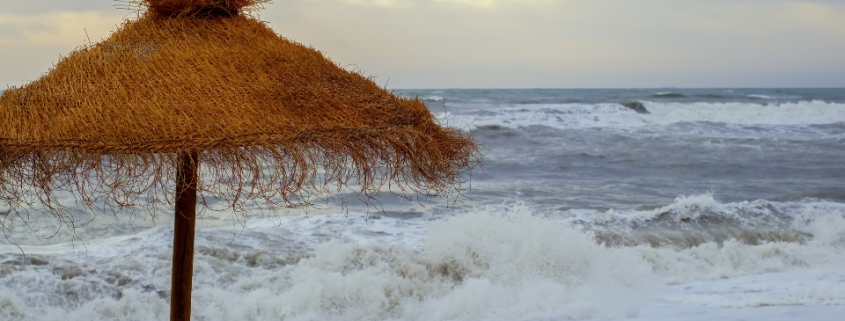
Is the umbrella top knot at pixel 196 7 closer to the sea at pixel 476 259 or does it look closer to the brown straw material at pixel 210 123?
the brown straw material at pixel 210 123

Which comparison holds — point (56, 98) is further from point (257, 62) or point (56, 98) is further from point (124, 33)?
point (257, 62)

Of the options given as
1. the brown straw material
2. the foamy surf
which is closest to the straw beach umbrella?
the brown straw material

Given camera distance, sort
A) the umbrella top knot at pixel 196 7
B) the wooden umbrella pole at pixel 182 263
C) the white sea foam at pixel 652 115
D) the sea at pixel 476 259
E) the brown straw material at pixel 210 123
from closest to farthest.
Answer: the brown straw material at pixel 210 123 → the umbrella top knot at pixel 196 7 → the wooden umbrella pole at pixel 182 263 → the sea at pixel 476 259 → the white sea foam at pixel 652 115

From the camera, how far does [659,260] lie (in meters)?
7.46

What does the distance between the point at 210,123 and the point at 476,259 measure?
4.74 metres

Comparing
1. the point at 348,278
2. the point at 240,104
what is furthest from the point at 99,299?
the point at 240,104

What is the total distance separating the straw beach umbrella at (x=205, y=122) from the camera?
2406 mm

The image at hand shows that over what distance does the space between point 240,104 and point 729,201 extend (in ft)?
31.9

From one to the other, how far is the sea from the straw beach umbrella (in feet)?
1.84

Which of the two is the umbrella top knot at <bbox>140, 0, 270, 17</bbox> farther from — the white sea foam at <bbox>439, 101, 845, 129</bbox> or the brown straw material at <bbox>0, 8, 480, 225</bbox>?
the white sea foam at <bbox>439, 101, 845, 129</bbox>

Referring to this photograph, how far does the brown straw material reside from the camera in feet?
7.88

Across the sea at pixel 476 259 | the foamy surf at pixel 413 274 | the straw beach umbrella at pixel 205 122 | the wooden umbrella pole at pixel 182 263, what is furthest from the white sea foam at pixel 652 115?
the straw beach umbrella at pixel 205 122

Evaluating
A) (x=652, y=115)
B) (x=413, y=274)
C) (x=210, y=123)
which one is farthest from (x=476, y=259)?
(x=652, y=115)

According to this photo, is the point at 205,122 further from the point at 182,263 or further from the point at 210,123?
the point at 182,263
